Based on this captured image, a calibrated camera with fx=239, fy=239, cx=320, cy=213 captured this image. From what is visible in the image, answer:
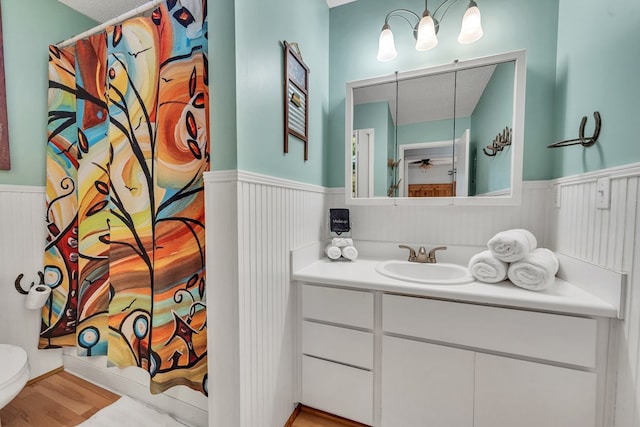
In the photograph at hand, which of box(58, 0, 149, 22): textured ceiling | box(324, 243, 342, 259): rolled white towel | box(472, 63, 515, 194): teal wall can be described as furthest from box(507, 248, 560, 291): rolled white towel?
box(58, 0, 149, 22): textured ceiling

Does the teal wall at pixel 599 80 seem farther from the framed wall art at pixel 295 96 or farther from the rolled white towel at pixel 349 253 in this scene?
the framed wall art at pixel 295 96

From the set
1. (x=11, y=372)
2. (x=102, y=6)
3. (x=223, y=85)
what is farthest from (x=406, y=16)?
(x=11, y=372)

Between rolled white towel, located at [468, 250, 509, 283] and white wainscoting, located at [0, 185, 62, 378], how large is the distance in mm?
2395

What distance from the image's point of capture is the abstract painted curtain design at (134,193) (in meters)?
1.03

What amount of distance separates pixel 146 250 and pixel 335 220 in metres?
1.04

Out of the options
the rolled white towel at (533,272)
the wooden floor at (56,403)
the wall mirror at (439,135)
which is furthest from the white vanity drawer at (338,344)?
the wooden floor at (56,403)

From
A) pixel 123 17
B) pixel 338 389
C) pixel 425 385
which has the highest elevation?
pixel 123 17

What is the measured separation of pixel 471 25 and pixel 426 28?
22 cm

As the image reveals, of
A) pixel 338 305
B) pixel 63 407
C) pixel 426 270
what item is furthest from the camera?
pixel 426 270

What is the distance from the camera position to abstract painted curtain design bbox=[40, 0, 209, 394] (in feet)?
3.38

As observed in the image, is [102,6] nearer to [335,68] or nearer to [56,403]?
[335,68]

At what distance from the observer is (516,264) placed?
1031 millimetres

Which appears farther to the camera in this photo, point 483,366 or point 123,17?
point 123,17

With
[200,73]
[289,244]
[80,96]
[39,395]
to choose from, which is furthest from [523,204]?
[39,395]
